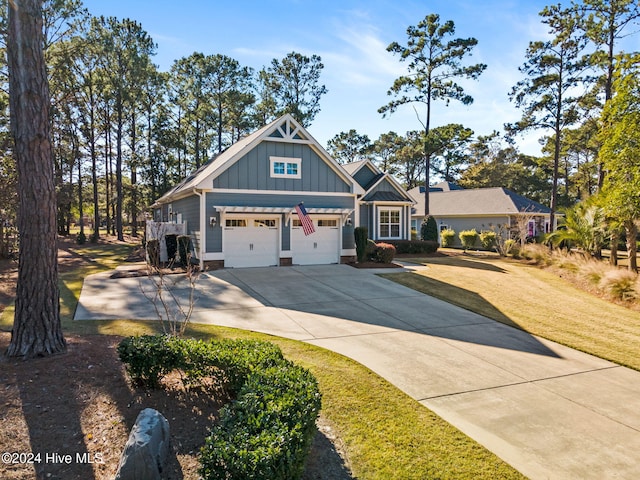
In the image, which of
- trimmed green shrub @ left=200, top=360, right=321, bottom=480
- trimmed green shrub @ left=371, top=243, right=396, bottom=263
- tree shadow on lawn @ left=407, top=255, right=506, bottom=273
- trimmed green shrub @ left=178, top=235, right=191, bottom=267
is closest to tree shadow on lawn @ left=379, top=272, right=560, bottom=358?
trimmed green shrub @ left=371, top=243, right=396, bottom=263

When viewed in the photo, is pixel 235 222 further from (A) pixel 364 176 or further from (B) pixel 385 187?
(B) pixel 385 187

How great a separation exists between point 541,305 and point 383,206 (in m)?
13.7

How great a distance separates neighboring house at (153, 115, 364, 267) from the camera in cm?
1554

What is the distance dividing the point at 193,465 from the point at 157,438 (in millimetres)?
407

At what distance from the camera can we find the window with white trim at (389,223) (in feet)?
79.5

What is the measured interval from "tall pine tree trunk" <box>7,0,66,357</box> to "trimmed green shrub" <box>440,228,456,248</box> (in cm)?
2751

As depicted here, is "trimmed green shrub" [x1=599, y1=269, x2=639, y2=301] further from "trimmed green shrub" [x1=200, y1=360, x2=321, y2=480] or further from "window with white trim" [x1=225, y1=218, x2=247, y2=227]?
"window with white trim" [x1=225, y1=218, x2=247, y2=227]

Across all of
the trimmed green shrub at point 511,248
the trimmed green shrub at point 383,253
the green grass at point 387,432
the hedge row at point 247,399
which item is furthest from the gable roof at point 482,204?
the hedge row at point 247,399

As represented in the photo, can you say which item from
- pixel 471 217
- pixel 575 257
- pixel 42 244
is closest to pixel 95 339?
pixel 42 244

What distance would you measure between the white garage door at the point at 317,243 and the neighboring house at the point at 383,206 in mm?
6442

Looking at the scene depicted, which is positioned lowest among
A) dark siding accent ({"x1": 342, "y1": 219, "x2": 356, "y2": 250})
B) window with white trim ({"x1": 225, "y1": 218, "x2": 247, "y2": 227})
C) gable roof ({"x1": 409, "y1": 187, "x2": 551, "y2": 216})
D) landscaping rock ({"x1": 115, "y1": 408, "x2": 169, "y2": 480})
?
landscaping rock ({"x1": 115, "y1": 408, "x2": 169, "y2": 480})

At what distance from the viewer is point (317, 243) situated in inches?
689

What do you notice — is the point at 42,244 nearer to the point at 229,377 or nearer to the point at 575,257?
the point at 229,377

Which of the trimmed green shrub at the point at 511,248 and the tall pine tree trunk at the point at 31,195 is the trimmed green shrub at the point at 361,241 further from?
the tall pine tree trunk at the point at 31,195
